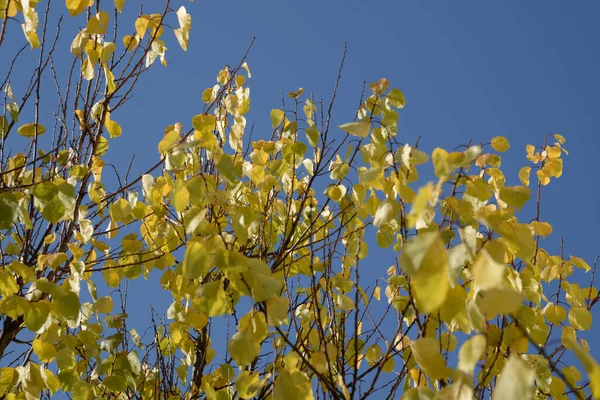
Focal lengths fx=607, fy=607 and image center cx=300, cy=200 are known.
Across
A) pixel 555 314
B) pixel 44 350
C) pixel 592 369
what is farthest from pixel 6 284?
pixel 555 314

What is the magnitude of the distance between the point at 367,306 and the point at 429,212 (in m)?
1.37

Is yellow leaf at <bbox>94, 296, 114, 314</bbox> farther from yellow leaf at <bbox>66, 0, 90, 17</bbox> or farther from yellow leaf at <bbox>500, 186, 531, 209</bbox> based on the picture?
yellow leaf at <bbox>500, 186, 531, 209</bbox>

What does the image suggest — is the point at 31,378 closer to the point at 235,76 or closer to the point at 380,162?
the point at 380,162

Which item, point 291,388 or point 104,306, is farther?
point 104,306

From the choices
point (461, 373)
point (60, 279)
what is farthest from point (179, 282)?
point (461, 373)

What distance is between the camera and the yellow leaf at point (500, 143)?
198 centimetres

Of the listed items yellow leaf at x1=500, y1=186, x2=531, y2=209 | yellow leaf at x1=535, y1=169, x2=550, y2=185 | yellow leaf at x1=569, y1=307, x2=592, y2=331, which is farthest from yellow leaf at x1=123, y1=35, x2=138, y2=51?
yellow leaf at x1=569, y1=307, x2=592, y2=331

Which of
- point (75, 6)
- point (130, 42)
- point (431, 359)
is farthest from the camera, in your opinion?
point (130, 42)

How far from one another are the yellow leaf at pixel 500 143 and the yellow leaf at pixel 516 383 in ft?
4.20

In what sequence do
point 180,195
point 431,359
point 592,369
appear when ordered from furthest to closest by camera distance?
point 180,195 < point 431,359 < point 592,369

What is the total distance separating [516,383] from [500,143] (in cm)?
133

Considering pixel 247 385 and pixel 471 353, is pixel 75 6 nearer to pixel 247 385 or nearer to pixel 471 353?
pixel 247 385

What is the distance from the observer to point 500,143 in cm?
200

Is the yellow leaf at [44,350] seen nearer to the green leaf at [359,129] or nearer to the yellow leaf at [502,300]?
the green leaf at [359,129]
